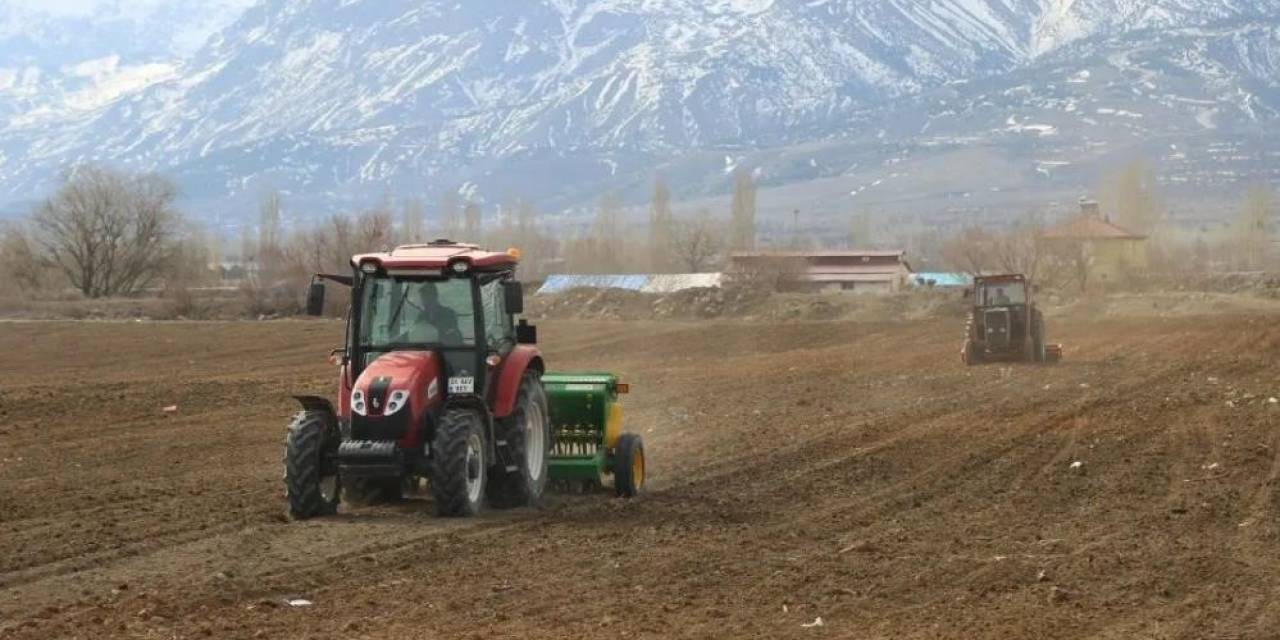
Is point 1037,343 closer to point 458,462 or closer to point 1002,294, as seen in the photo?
point 1002,294

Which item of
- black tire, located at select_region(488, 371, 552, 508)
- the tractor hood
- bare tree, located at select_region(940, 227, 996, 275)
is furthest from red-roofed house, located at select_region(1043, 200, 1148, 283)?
the tractor hood

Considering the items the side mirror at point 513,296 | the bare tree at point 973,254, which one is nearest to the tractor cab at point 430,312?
the side mirror at point 513,296

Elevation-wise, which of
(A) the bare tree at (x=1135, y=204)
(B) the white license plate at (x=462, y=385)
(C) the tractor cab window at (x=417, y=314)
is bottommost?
(B) the white license plate at (x=462, y=385)

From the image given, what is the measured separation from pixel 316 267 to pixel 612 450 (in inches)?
2747

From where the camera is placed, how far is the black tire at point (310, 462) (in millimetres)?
16047

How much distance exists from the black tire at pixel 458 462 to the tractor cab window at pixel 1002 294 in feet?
83.3

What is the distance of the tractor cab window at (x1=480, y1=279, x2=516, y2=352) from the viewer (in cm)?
1675

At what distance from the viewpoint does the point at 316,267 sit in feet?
284

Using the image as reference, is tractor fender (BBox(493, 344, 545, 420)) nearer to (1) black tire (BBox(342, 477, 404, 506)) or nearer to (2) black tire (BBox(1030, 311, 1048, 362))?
(1) black tire (BBox(342, 477, 404, 506))

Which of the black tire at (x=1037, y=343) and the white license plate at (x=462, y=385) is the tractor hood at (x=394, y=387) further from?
the black tire at (x=1037, y=343)

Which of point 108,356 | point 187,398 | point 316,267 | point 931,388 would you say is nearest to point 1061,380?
point 931,388

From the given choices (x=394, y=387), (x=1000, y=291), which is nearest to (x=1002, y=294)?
(x=1000, y=291)

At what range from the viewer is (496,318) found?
1703 centimetres

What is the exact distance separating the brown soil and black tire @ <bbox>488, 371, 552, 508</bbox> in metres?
0.24
